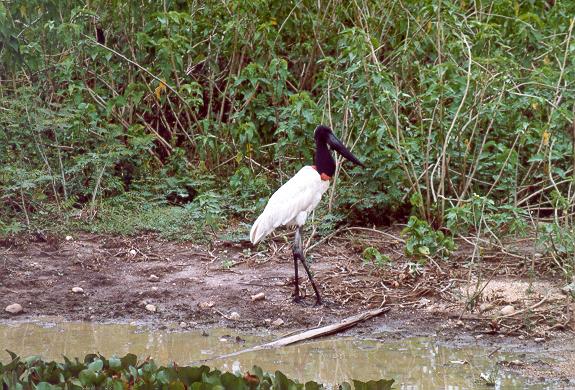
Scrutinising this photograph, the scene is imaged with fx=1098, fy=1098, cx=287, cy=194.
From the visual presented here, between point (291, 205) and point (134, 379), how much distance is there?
3.89m

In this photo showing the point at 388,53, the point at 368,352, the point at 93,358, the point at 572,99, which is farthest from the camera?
the point at 388,53

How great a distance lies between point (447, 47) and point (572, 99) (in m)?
1.27

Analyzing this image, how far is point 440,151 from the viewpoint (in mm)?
9109

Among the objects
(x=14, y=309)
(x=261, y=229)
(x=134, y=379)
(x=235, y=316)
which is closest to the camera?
(x=134, y=379)

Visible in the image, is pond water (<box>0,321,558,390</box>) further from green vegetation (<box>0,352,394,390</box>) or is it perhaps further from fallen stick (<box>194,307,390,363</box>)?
green vegetation (<box>0,352,394,390</box>)

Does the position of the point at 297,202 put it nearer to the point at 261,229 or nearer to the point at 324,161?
the point at 261,229

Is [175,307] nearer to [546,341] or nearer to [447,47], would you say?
[546,341]

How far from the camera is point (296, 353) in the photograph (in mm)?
6746

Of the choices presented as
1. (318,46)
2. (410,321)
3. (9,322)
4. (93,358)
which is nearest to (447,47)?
(318,46)

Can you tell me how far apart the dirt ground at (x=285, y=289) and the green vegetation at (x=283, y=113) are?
11.3 inches

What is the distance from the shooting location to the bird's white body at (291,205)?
27.0 ft

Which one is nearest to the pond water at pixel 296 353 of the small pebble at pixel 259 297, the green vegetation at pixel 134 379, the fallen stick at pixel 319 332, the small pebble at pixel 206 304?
the fallen stick at pixel 319 332

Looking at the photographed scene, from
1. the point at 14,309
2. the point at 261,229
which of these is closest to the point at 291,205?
the point at 261,229

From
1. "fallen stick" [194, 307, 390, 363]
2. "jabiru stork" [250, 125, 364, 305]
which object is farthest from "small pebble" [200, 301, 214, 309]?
"fallen stick" [194, 307, 390, 363]
